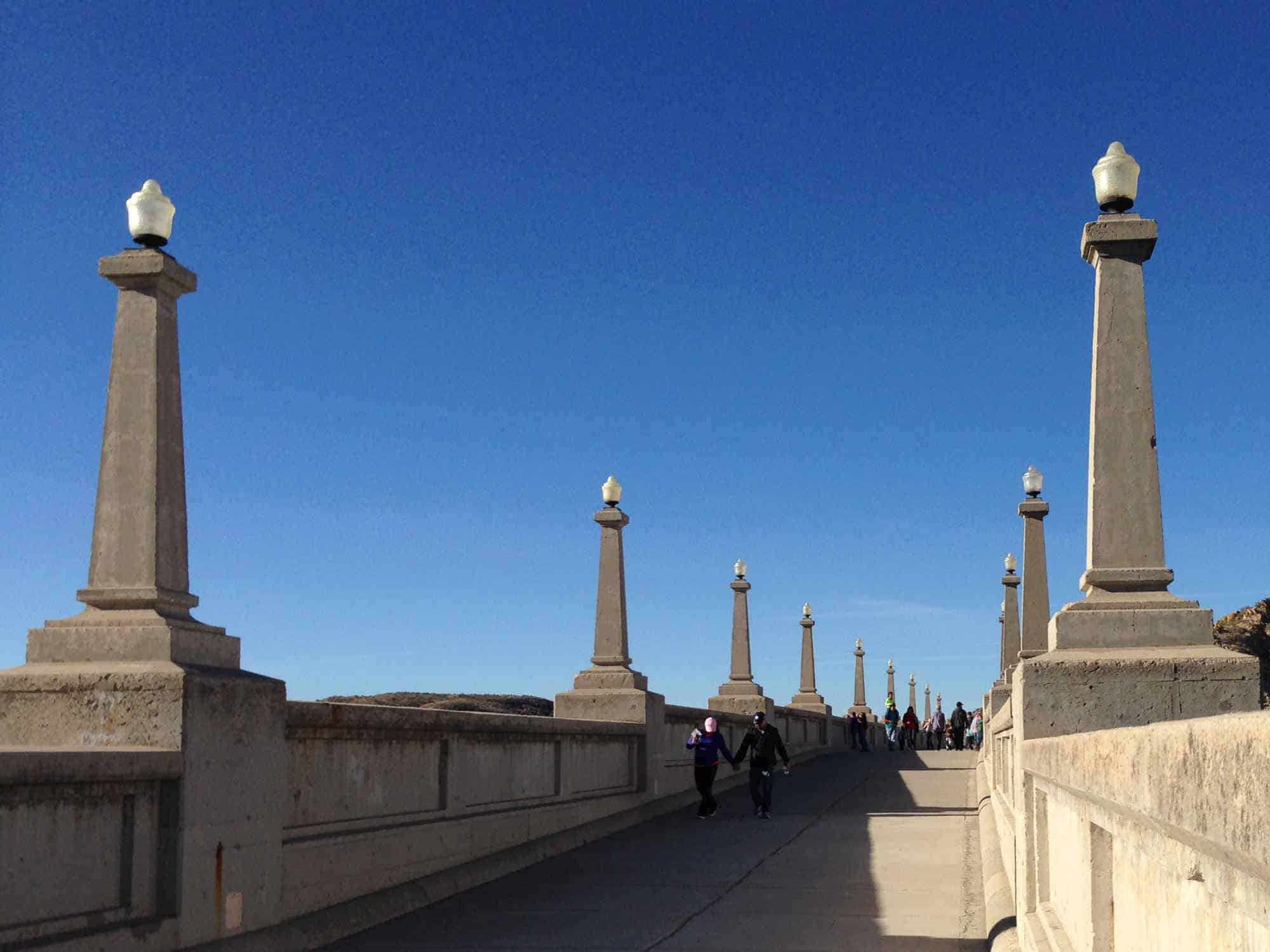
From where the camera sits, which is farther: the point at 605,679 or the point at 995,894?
the point at 605,679

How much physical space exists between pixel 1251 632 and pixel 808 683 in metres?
29.5

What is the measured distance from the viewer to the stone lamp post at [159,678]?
777 cm

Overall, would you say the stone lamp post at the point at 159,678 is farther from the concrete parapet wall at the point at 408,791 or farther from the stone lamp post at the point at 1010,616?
the stone lamp post at the point at 1010,616

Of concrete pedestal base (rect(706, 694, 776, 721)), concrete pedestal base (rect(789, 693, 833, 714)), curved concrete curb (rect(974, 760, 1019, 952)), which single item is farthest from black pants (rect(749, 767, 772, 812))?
concrete pedestal base (rect(789, 693, 833, 714))

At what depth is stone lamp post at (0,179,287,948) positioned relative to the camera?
7.77 m

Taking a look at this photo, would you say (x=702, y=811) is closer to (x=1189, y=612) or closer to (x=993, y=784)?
(x=993, y=784)

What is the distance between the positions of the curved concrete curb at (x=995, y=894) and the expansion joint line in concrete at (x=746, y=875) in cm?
207

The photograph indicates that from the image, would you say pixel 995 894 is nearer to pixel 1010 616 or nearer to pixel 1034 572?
pixel 1034 572

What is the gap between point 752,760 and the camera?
18328 mm

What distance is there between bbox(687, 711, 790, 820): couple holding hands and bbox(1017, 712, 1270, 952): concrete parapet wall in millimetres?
12100

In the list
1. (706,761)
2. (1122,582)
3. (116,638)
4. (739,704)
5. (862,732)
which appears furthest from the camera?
(862,732)

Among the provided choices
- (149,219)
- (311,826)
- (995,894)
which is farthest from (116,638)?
(995,894)

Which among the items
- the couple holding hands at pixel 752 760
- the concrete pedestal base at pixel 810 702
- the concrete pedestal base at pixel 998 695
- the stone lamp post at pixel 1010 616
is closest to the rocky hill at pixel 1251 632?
the concrete pedestal base at pixel 810 702

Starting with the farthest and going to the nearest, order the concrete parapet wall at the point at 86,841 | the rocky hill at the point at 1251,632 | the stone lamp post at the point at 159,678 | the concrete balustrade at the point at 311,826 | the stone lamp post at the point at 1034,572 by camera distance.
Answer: the rocky hill at the point at 1251,632 < the stone lamp post at the point at 1034,572 < the stone lamp post at the point at 159,678 < the concrete balustrade at the point at 311,826 < the concrete parapet wall at the point at 86,841
